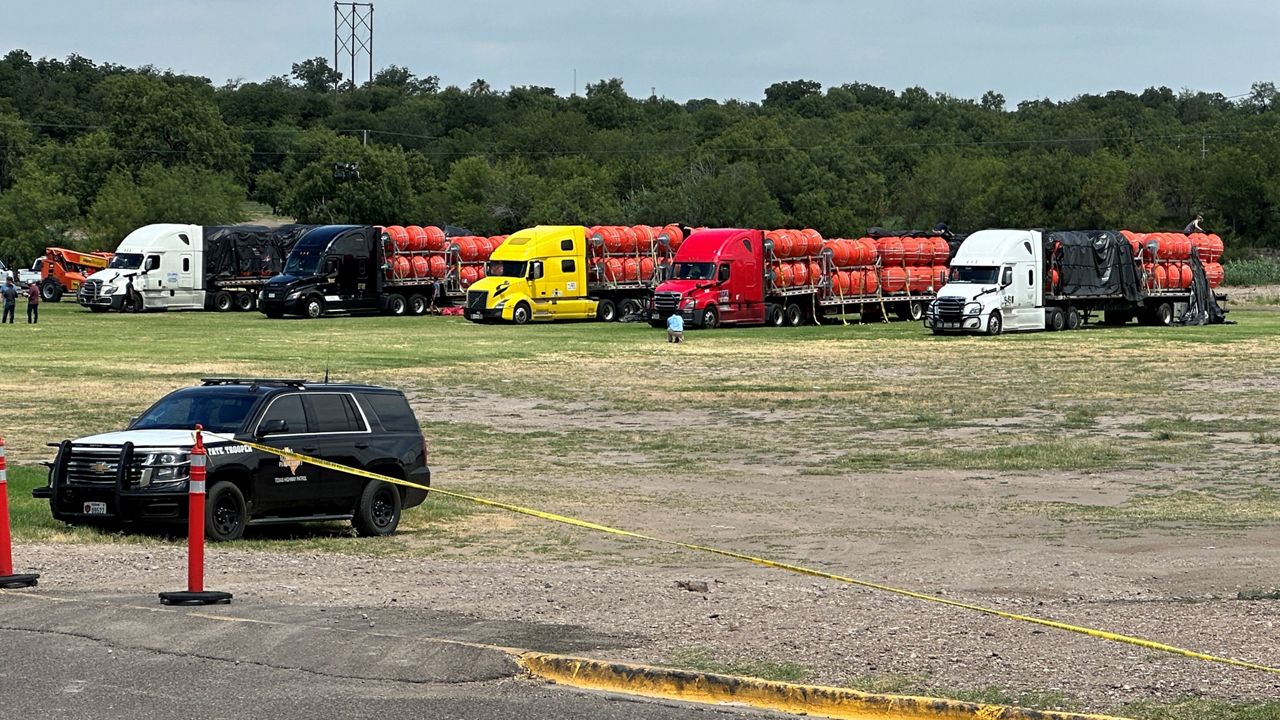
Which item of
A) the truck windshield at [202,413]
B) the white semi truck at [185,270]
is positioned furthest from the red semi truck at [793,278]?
the truck windshield at [202,413]

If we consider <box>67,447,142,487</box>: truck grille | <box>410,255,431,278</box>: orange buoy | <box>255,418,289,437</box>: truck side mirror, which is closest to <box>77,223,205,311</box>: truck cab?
<box>410,255,431,278</box>: orange buoy

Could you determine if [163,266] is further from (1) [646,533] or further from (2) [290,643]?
(2) [290,643]

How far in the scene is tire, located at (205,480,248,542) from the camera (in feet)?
58.7

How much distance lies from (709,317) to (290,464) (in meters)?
46.4

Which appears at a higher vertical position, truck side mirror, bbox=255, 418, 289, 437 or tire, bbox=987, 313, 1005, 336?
tire, bbox=987, 313, 1005, 336

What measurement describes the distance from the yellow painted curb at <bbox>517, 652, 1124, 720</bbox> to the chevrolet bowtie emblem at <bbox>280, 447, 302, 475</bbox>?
315 inches

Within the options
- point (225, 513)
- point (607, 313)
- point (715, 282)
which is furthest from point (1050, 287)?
point (225, 513)

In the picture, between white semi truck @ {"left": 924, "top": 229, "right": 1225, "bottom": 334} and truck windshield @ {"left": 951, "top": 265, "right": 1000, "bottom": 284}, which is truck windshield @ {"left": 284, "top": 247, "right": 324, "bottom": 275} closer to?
white semi truck @ {"left": 924, "top": 229, "right": 1225, "bottom": 334}

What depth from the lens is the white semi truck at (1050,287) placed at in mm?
62250

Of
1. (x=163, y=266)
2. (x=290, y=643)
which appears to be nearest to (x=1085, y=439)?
(x=290, y=643)

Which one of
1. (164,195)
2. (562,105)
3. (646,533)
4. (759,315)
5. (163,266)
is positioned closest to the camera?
(646,533)

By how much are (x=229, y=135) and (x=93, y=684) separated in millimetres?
140567

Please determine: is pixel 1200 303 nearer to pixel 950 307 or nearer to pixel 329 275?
pixel 950 307

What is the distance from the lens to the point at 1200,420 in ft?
107
